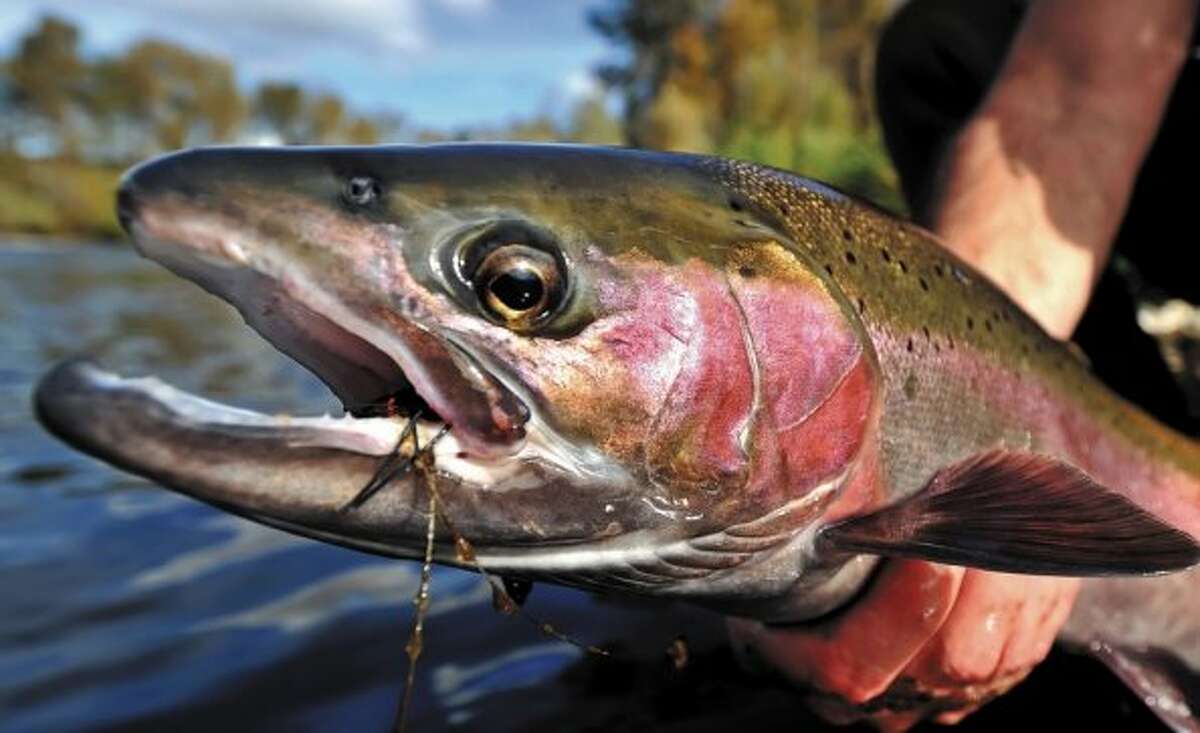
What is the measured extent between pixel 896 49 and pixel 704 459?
111 inches

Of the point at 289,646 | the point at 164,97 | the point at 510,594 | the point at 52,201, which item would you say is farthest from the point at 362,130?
the point at 510,594

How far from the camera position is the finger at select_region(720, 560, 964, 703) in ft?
4.89

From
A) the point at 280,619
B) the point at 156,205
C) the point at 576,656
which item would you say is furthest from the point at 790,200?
the point at 280,619

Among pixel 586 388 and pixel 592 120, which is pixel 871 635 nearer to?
pixel 586 388

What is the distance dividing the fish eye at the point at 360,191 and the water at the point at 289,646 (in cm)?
121

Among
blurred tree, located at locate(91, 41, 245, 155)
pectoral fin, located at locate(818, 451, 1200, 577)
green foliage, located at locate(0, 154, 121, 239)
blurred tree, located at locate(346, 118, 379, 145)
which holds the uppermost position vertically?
pectoral fin, located at locate(818, 451, 1200, 577)

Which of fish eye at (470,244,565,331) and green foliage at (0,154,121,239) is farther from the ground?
fish eye at (470,244,565,331)

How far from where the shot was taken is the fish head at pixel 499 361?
1.03 m

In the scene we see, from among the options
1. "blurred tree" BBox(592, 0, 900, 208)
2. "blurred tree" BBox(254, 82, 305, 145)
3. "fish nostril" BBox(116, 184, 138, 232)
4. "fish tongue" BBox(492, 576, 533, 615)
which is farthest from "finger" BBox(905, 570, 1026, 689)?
"blurred tree" BBox(254, 82, 305, 145)

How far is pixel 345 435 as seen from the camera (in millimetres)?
1073

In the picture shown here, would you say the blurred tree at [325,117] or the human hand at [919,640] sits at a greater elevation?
the human hand at [919,640]

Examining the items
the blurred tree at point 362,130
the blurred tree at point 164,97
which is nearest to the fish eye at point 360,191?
the blurred tree at point 164,97

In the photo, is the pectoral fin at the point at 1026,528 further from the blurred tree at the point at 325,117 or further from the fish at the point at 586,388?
the blurred tree at the point at 325,117

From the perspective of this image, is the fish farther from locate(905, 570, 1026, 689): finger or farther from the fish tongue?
locate(905, 570, 1026, 689): finger
